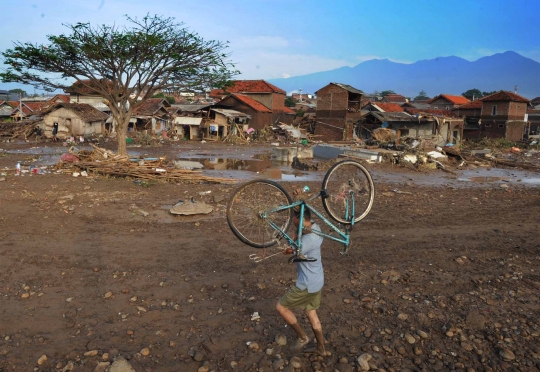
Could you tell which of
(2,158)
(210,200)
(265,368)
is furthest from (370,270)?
(2,158)

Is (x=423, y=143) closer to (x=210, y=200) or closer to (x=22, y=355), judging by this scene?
(x=210, y=200)

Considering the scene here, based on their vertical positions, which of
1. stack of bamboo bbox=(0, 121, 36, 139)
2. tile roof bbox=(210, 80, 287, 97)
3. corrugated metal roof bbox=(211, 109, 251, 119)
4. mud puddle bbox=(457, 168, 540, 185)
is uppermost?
tile roof bbox=(210, 80, 287, 97)

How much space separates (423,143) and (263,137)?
18.9 metres

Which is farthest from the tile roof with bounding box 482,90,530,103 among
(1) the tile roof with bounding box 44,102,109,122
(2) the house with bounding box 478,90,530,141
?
(1) the tile roof with bounding box 44,102,109,122

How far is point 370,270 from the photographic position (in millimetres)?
6258

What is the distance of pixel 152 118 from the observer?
141 ft

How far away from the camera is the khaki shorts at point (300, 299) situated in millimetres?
3971

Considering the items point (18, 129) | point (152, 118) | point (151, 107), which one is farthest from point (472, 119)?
point (18, 129)

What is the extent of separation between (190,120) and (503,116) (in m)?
34.0

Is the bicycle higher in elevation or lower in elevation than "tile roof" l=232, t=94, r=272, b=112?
lower

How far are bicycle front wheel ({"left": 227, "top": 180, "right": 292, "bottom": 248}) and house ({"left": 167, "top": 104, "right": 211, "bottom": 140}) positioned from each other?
37.7m

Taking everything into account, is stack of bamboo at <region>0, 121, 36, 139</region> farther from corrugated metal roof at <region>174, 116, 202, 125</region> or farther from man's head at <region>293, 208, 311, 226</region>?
man's head at <region>293, 208, 311, 226</region>

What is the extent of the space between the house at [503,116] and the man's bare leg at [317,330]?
160 ft

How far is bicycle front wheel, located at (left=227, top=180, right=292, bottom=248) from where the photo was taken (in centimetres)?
469
